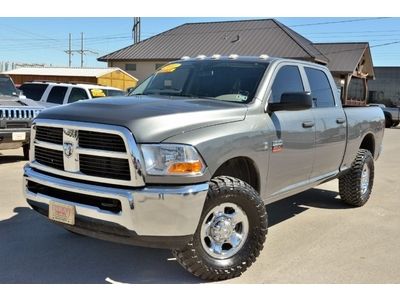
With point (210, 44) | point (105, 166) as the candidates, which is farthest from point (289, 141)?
point (210, 44)

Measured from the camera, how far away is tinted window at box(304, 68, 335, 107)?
5621 mm

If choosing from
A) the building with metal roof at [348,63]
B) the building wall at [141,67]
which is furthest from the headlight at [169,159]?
the building wall at [141,67]

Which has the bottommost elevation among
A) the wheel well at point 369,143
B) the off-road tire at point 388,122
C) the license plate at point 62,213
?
the off-road tire at point 388,122

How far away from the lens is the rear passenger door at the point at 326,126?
5.35 meters

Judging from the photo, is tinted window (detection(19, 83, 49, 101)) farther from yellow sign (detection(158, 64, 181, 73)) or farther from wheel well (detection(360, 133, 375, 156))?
wheel well (detection(360, 133, 375, 156))

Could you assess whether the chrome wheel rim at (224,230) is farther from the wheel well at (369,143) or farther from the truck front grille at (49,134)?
the wheel well at (369,143)

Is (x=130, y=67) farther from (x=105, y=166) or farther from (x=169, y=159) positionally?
(x=169, y=159)

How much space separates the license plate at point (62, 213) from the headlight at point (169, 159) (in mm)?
745

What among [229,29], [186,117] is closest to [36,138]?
[186,117]

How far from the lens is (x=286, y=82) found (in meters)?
5.06

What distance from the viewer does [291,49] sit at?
3222 centimetres

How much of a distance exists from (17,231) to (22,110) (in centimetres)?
457

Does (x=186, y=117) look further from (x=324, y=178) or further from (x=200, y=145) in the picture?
(x=324, y=178)
